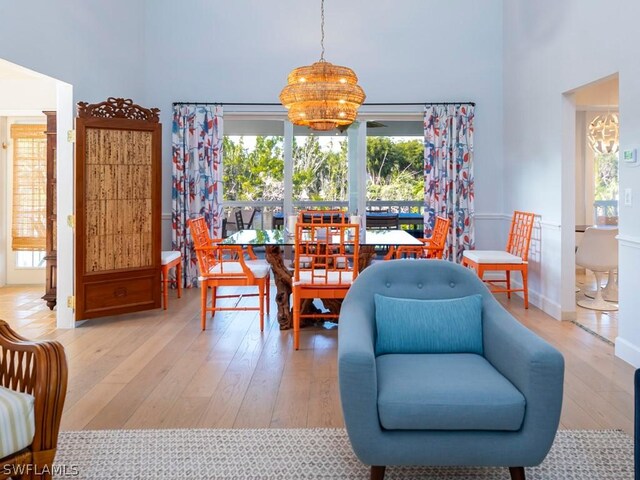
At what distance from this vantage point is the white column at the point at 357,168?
23.1 feet

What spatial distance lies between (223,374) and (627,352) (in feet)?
9.05

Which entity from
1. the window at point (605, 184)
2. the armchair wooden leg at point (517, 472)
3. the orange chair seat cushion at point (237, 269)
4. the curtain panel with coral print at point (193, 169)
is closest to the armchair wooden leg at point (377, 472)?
the armchair wooden leg at point (517, 472)

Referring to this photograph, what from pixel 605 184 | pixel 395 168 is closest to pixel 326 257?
pixel 395 168

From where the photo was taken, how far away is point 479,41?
6730 mm

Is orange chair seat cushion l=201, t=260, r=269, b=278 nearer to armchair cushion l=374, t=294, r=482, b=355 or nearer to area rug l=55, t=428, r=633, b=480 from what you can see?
area rug l=55, t=428, r=633, b=480

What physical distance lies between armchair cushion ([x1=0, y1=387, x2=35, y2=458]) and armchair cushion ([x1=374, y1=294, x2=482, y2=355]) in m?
1.46

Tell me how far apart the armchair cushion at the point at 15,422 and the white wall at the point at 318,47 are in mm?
5194

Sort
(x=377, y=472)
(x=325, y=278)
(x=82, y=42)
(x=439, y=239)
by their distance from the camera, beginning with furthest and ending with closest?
1. (x=439, y=239)
2. (x=82, y=42)
3. (x=325, y=278)
4. (x=377, y=472)

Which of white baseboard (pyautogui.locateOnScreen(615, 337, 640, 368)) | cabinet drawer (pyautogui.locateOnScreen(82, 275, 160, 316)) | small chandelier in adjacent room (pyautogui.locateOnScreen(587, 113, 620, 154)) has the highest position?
small chandelier in adjacent room (pyautogui.locateOnScreen(587, 113, 620, 154))

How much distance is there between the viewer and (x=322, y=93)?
14.3 feet

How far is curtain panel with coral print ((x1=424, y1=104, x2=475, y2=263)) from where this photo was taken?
6.64 m

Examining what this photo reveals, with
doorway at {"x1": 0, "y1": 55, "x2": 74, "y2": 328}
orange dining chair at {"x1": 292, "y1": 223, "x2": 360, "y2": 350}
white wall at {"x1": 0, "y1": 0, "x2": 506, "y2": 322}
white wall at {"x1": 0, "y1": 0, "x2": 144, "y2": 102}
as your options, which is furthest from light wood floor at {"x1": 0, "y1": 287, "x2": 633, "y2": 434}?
white wall at {"x1": 0, "y1": 0, "x2": 506, "y2": 322}

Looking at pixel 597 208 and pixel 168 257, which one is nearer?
pixel 168 257

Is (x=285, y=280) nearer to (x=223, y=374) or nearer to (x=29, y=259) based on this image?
(x=223, y=374)
